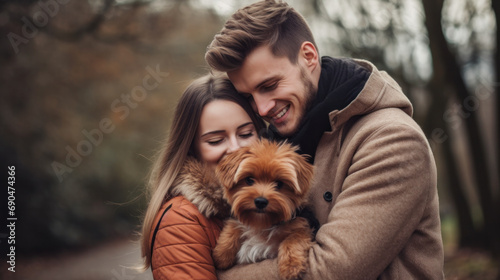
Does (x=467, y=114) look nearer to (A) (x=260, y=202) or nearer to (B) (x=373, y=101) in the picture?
(B) (x=373, y=101)

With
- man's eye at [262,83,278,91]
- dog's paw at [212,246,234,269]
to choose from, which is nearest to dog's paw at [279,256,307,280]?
dog's paw at [212,246,234,269]

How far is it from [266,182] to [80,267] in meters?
11.2

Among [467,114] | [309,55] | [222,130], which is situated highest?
[309,55]

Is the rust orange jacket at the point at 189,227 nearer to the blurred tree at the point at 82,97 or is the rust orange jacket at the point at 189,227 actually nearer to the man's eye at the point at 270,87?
the man's eye at the point at 270,87

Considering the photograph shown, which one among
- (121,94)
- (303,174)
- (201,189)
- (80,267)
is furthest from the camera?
(121,94)

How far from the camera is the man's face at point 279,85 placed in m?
3.50

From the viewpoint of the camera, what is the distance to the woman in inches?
121

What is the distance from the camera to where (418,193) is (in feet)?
8.83

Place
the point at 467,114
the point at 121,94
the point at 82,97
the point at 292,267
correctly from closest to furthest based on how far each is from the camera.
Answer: the point at 292,267, the point at 467,114, the point at 82,97, the point at 121,94

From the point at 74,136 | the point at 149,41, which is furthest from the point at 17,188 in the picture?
the point at 149,41

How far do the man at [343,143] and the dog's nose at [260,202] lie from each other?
0.39 metres

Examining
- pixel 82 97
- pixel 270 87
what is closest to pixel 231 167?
pixel 270 87

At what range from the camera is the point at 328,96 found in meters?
A: 3.22

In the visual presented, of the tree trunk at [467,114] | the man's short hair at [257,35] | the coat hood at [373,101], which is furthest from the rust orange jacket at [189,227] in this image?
the tree trunk at [467,114]
